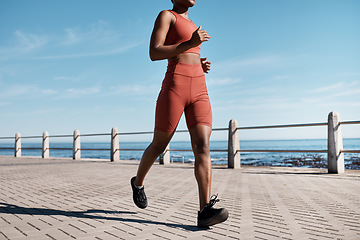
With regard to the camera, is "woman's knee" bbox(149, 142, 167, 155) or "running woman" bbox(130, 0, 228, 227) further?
"woman's knee" bbox(149, 142, 167, 155)

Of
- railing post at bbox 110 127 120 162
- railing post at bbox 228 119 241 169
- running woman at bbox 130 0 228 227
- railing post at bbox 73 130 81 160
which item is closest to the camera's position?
running woman at bbox 130 0 228 227

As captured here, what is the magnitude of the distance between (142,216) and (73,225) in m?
0.64

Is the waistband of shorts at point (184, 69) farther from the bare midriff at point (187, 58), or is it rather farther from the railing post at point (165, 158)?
the railing post at point (165, 158)

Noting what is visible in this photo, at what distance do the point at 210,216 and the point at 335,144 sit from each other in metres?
Result: 5.67

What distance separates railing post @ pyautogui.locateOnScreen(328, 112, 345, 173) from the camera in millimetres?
7079

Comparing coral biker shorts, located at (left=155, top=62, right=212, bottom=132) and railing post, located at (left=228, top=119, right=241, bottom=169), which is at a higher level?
coral biker shorts, located at (left=155, top=62, right=212, bottom=132)

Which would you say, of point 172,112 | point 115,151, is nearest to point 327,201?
point 172,112

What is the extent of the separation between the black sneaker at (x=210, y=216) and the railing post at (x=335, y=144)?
5550 mm

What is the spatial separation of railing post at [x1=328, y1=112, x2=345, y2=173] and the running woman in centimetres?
543

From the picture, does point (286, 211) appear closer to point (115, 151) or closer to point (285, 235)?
point (285, 235)

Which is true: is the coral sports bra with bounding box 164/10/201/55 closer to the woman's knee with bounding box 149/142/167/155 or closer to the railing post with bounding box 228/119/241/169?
the woman's knee with bounding box 149/142/167/155

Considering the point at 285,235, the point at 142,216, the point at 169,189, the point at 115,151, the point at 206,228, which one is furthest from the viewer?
the point at 115,151

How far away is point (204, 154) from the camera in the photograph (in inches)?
101

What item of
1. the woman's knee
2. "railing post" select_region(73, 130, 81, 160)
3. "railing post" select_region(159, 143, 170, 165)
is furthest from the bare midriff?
"railing post" select_region(73, 130, 81, 160)
